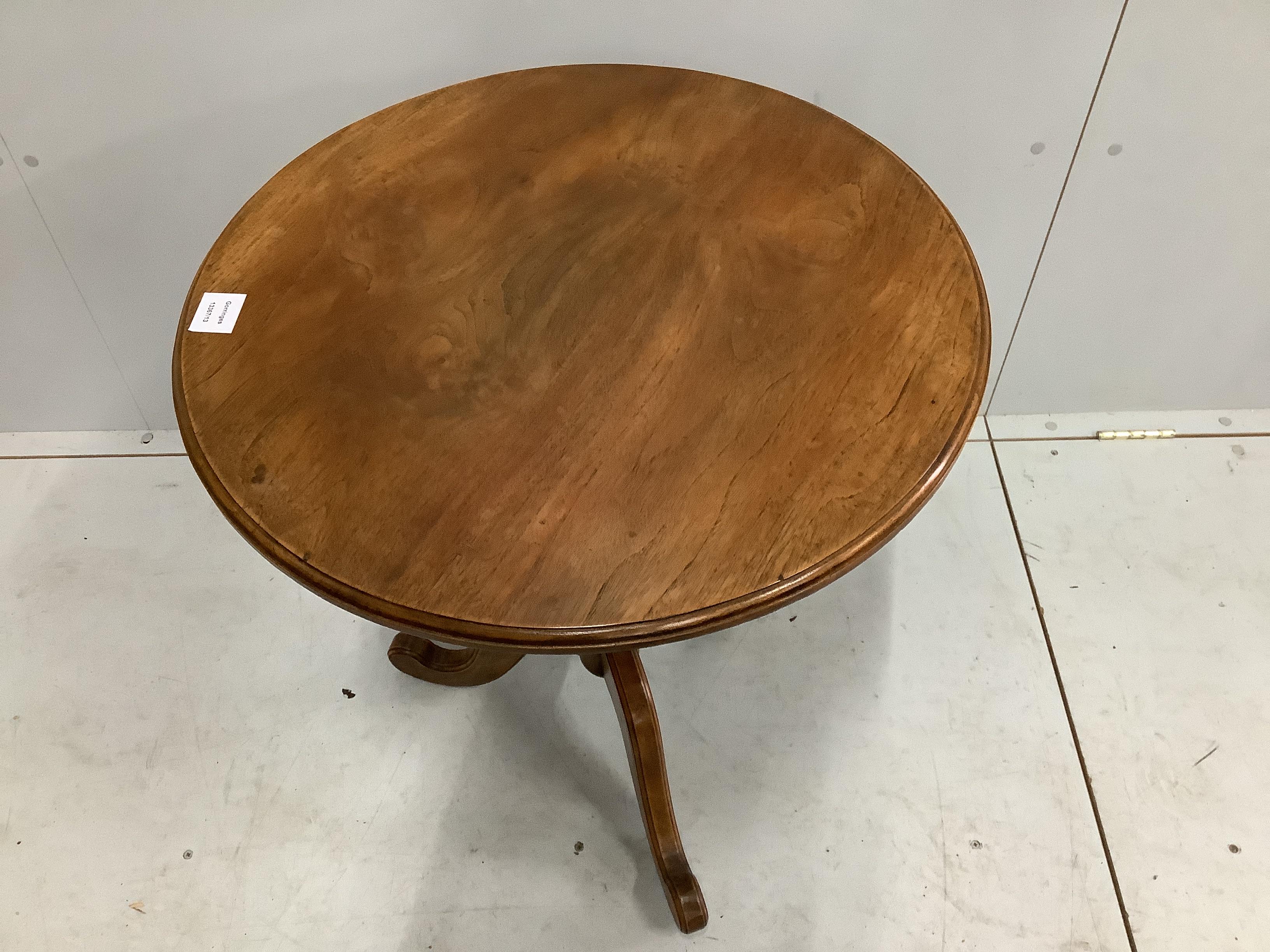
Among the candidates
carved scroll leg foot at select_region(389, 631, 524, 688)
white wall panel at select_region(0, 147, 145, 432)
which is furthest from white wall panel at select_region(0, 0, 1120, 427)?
carved scroll leg foot at select_region(389, 631, 524, 688)

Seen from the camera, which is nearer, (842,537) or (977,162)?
(842,537)

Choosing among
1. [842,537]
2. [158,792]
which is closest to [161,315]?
[158,792]

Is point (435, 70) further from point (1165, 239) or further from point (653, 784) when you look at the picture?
point (1165, 239)

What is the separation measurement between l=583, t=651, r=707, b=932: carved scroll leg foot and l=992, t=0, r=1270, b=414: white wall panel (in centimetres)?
93

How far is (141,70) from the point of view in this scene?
3.72 ft

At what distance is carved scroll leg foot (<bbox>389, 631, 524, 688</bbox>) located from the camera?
47.9 inches

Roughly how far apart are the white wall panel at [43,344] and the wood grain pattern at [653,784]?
1.01m

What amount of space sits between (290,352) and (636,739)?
1.75ft

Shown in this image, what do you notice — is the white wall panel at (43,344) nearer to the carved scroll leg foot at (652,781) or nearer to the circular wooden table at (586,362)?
the circular wooden table at (586,362)

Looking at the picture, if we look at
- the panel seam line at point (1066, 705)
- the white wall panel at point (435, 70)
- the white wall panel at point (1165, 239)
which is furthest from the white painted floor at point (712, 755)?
the white wall panel at point (435, 70)

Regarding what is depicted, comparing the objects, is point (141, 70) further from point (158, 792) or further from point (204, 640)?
point (158, 792)

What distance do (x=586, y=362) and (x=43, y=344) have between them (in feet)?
3.80

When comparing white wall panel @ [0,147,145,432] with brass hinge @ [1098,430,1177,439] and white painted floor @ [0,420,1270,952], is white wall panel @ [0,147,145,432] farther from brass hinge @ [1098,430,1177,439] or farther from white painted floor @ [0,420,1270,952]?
brass hinge @ [1098,430,1177,439]

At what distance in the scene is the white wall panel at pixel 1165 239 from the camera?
1.12 metres
